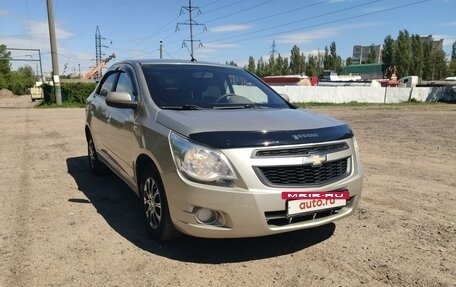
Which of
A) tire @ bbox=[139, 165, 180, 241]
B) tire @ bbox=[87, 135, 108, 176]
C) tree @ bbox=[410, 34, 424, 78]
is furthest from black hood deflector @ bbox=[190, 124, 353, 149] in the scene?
tree @ bbox=[410, 34, 424, 78]

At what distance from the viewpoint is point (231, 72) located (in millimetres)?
5121

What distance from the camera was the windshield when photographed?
4.24 meters

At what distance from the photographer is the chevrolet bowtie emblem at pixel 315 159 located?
130 inches

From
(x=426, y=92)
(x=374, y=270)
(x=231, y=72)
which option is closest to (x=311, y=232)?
(x=374, y=270)

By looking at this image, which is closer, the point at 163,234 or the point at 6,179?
the point at 163,234

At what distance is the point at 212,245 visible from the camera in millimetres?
3873

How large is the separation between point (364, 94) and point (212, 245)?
37.0 metres

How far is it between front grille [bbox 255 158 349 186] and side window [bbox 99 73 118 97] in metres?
3.07

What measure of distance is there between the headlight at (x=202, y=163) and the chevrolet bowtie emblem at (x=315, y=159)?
1.99 ft

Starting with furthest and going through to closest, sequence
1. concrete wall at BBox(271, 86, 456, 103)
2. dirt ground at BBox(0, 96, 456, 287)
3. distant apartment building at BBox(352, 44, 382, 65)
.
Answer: distant apartment building at BBox(352, 44, 382, 65), concrete wall at BBox(271, 86, 456, 103), dirt ground at BBox(0, 96, 456, 287)

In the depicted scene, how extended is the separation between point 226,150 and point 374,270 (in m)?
1.56

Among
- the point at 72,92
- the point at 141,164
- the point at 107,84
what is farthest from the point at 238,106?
the point at 72,92

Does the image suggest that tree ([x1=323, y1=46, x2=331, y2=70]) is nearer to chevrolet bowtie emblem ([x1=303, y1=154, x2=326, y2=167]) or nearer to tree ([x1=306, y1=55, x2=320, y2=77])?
tree ([x1=306, y1=55, x2=320, y2=77])

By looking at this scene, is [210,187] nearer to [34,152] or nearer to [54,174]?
[54,174]
